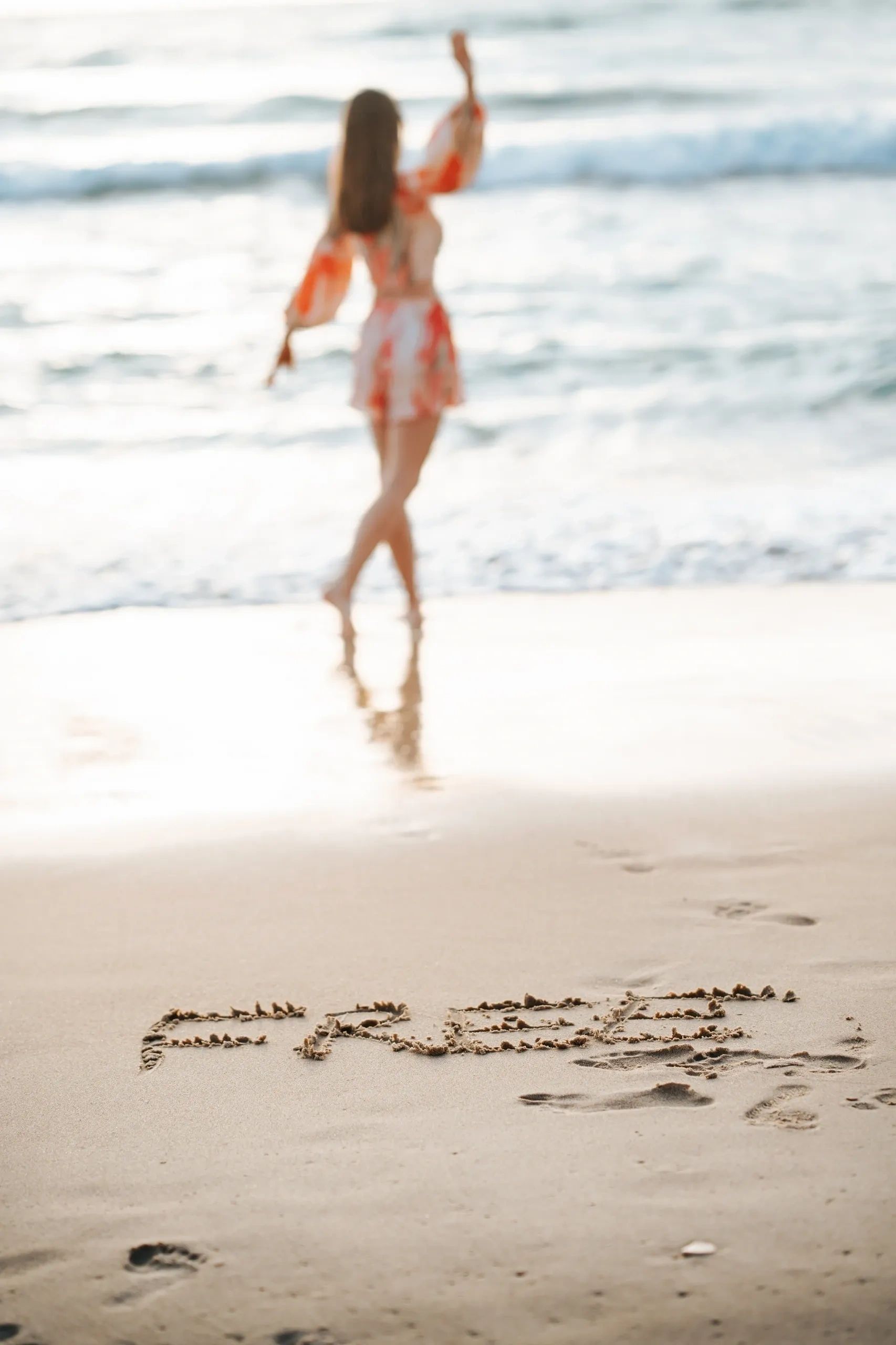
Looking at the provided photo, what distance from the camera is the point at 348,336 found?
9.87 m

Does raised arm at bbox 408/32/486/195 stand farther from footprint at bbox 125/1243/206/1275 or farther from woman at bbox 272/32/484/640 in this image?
footprint at bbox 125/1243/206/1275

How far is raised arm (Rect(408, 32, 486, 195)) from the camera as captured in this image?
14.9ft

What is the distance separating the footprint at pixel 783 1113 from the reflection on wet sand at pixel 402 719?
1512 millimetres

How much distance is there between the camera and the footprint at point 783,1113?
1.97m

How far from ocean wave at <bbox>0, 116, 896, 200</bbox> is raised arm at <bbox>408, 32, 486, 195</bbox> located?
40.4 feet

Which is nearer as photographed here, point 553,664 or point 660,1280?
point 660,1280

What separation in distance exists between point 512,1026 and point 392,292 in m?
3.08

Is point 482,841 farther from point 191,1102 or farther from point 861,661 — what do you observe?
point 861,661

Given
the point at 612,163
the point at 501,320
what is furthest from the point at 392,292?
the point at 612,163

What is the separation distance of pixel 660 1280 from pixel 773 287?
9754mm

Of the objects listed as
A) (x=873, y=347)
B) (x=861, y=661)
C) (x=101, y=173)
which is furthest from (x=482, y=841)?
(x=101, y=173)

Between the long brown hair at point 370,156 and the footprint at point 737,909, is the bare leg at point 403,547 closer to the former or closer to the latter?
the long brown hair at point 370,156

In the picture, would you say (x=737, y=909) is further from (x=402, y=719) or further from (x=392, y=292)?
(x=392, y=292)

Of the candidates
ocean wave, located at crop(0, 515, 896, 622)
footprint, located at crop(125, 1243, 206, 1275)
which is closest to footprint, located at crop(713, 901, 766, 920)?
footprint, located at crop(125, 1243, 206, 1275)
